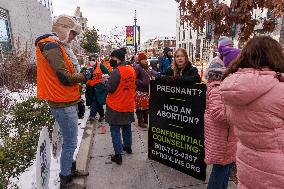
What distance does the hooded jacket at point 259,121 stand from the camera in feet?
5.82

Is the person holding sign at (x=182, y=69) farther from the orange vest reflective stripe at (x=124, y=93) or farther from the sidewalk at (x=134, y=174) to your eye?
the sidewalk at (x=134, y=174)

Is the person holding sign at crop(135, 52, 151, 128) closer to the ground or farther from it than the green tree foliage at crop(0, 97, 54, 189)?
farther from it

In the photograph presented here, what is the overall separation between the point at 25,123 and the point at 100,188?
7.11 ft

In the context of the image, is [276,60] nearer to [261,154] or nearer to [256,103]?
[256,103]

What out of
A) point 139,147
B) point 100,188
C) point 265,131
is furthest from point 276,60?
point 139,147

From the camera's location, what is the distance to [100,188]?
3.83 metres

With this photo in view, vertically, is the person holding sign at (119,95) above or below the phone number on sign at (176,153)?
above

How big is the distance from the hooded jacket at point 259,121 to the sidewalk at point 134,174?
1.93m

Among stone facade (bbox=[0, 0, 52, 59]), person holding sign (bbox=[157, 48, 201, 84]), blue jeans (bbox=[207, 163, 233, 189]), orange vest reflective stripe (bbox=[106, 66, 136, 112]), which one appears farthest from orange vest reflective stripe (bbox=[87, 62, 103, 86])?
blue jeans (bbox=[207, 163, 233, 189])

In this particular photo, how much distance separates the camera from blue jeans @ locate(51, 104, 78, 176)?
330 centimetres

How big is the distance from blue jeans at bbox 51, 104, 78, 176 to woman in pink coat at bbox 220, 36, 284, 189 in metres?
2.04

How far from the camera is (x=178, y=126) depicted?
4008 millimetres

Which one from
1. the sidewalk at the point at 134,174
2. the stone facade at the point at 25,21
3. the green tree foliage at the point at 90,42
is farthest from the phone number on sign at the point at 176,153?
the green tree foliage at the point at 90,42

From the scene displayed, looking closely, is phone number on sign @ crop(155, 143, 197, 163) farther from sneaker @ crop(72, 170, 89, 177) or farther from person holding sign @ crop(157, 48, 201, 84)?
sneaker @ crop(72, 170, 89, 177)
